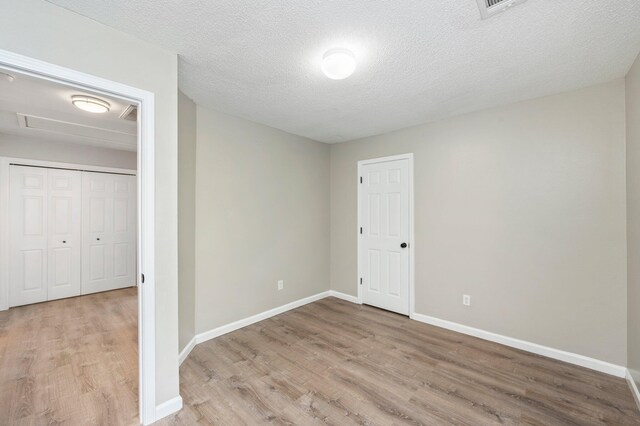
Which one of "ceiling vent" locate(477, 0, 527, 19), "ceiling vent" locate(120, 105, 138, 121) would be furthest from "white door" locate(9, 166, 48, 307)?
"ceiling vent" locate(477, 0, 527, 19)

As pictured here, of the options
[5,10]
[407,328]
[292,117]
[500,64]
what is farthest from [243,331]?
[500,64]

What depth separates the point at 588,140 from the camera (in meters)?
2.43

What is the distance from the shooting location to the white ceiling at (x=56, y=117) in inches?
99.3

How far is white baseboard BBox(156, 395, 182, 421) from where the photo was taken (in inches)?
70.9

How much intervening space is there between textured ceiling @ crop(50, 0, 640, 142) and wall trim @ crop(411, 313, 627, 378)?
2419 millimetres

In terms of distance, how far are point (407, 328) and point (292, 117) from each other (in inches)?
113

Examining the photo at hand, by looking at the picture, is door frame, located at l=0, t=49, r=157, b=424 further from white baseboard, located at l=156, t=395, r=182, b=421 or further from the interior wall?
the interior wall

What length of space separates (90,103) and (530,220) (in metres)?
4.58

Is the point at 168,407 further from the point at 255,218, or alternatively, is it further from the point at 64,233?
the point at 64,233

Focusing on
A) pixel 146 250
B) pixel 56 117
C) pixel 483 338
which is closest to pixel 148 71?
pixel 146 250

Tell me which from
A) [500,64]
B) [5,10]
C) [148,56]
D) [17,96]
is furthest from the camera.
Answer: [17,96]

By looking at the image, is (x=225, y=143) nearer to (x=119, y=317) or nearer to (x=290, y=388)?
(x=290, y=388)

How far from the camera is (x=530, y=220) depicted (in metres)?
2.71

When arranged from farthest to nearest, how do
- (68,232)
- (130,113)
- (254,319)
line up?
(68,232), (254,319), (130,113)
